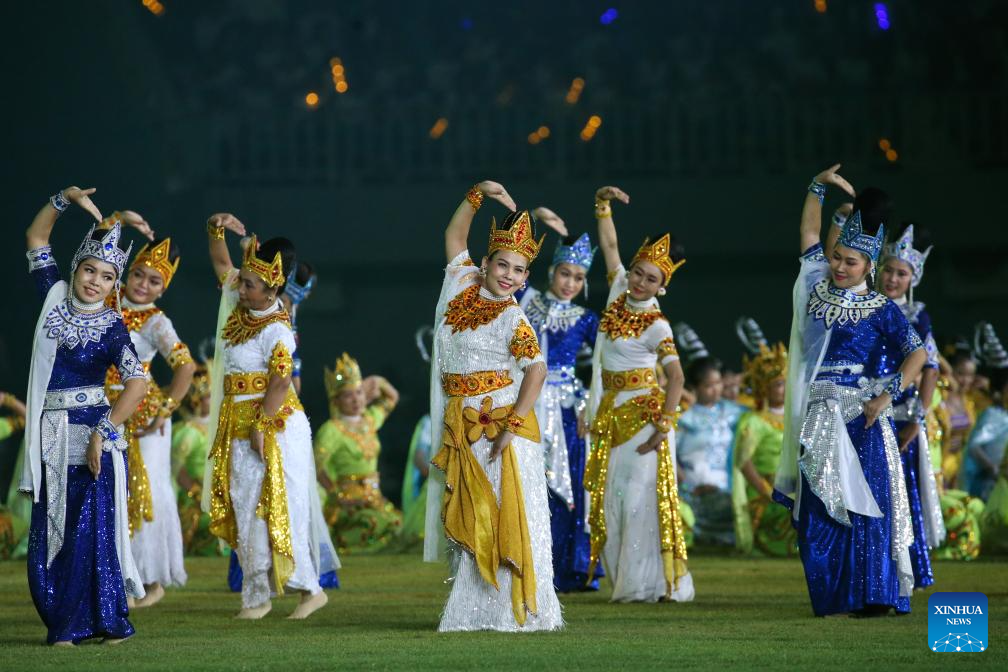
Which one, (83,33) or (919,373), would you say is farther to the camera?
(83,33)

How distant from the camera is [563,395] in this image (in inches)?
319

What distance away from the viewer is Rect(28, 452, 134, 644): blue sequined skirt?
5.59 m

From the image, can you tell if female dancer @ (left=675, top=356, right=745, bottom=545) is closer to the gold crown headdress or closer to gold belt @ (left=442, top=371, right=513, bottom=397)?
the gold crown headdress

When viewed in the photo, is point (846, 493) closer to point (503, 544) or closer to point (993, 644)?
point (993, 644)

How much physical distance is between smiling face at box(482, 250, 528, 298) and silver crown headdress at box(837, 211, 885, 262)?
142 centimetres

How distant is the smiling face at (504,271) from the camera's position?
584 cm

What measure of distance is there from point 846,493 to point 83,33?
7711 mm

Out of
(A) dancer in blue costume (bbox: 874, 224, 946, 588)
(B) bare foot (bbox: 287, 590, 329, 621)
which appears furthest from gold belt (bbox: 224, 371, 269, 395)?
(A) dancer in blue costume (bbox: 874, 224, 946, 588)

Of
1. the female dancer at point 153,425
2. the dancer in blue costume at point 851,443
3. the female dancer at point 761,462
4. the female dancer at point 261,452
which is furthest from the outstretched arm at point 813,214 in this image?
the female dancer at point 761,462

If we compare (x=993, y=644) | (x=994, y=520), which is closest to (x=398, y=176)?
(x=994, y=520)

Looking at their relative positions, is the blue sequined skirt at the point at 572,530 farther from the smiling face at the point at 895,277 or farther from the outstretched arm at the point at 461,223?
the outstretched arm at the point at 461,223

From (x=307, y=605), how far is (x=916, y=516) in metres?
2.75

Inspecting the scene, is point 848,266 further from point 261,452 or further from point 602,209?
point 261,452

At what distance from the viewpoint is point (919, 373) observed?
652 cm
